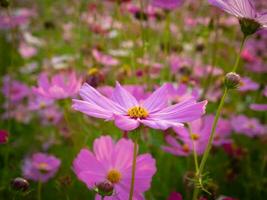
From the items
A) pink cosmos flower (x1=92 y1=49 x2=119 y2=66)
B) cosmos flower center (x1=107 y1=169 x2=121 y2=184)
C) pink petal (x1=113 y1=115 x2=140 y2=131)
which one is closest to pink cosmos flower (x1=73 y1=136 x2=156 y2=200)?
cosmos flower center (x1=107 y1=169 x2=121 y2=184)

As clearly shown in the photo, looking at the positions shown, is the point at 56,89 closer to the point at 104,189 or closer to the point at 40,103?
the point at 104,189

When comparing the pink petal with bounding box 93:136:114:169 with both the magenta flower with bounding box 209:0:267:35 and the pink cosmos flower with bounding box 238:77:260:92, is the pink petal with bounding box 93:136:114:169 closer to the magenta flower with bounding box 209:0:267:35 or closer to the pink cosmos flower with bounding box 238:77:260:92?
the magenta flower with bounding box 209:0:267:35

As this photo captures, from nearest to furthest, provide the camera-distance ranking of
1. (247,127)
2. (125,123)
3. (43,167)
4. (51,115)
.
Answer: (125,123) → (43,167) → (247,127) → (51,115)

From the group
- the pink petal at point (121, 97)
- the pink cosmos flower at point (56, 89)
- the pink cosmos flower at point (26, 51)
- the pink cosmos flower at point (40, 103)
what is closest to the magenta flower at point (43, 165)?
the pink cosmos flower at point (56, 89)

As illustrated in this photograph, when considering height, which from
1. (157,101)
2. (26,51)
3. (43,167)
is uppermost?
(26,51)

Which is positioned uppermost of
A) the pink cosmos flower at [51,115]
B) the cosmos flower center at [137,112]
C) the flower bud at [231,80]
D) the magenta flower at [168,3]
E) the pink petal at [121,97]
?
the magenta flower at [168,3]

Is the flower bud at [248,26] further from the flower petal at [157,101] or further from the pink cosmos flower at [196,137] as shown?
the pink cosmos flower at [196,137]

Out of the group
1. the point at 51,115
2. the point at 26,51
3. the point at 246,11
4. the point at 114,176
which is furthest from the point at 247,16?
the point at 26,51
